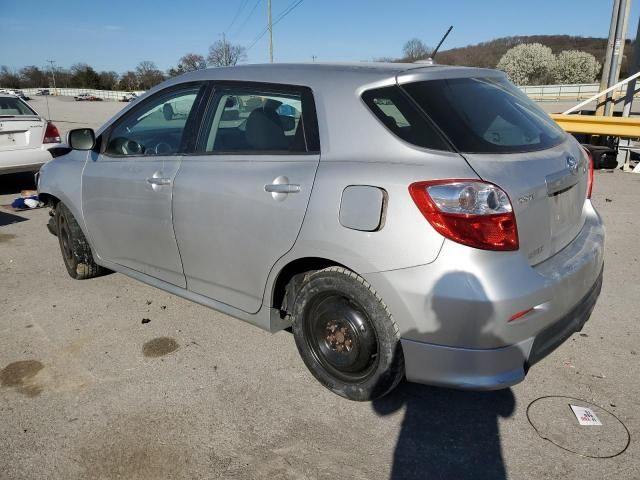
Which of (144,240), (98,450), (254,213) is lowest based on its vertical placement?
(98,450)

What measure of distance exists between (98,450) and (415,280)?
1708 millimetres

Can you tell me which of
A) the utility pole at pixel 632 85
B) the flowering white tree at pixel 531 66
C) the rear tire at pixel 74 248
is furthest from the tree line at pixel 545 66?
the rear tire at pixel 74 248

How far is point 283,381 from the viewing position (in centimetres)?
306

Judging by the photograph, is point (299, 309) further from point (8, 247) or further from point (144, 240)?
point (8, 247)

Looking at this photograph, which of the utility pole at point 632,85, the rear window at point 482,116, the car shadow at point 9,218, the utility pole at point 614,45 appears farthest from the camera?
the utility pole at point 632,85

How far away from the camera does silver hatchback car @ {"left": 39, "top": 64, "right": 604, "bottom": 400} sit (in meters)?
2.27

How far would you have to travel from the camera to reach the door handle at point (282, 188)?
269 centimetres

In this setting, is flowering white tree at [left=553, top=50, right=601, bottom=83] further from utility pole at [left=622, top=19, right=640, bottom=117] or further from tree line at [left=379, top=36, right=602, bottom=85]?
utility pole at [left=622, top=19, right=640, bottom=117]

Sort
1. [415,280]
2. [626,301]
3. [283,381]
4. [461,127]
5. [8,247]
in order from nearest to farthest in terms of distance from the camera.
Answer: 1. [415,280]
2. [461,127]
3. [283,381]
4. [626,301]
5. [8,247]

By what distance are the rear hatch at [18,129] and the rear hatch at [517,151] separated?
7435 mm

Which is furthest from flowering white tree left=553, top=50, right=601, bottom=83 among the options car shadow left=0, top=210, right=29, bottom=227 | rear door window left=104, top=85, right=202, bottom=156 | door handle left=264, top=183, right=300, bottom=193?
door handle left=264, top=183, right=300, bottom=193

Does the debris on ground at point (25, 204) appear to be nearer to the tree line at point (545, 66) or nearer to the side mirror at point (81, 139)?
the side mirror at point (81, 139)

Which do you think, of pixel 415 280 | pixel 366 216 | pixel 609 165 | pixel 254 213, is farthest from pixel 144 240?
pixel 609 165

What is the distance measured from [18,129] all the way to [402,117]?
7567mm
